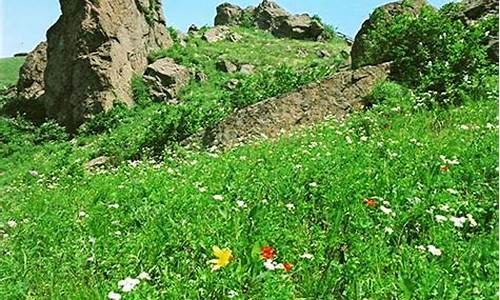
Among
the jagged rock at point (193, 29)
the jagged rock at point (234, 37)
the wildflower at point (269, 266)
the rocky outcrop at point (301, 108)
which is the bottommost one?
the wildflower at point (269, 266)

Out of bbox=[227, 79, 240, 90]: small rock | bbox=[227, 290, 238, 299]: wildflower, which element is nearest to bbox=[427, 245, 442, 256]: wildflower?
bbox=[227, 290, 238, 299]: wildflower

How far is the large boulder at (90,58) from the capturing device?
72.1 ft

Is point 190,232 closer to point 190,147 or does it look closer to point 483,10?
point 190,147

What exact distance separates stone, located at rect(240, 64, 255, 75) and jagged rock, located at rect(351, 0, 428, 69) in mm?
9935

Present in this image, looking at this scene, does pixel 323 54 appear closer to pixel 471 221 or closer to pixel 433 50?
pixel 433 50

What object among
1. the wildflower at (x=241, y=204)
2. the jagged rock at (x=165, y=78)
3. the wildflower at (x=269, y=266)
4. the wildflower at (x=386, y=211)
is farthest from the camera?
the jagged rock at (x=165, y=78)

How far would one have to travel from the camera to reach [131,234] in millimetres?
4461

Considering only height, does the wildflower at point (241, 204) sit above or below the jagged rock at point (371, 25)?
below

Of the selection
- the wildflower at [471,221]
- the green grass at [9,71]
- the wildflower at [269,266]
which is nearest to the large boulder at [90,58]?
the green grass at [9,71]

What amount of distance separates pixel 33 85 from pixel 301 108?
55.3 ft

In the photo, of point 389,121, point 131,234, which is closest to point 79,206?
point 131,234

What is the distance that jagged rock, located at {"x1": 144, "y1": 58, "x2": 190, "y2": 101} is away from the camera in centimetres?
2333

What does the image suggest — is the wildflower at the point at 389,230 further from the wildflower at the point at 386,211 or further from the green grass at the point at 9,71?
the green grass at the point at 9,71

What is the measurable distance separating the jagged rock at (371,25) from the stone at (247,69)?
994 cm
